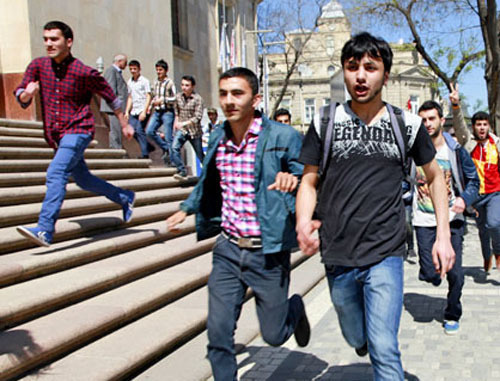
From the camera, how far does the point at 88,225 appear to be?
22.0 ft

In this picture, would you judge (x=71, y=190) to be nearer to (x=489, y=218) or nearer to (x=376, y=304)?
(x=489, y=218)

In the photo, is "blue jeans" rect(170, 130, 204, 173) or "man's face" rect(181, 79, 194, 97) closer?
"man's face" rect(181, 79, 194, 97)

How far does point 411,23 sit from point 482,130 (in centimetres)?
1251

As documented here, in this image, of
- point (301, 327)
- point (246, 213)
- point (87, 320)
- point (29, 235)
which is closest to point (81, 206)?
point (29, 235)

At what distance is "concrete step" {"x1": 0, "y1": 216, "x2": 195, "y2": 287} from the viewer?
5008 mm

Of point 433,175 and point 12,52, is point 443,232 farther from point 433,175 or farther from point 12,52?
point 12,52

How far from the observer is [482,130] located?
7.36 m

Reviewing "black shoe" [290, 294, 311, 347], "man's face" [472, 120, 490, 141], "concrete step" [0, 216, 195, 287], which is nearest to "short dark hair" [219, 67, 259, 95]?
"black shoe" [290, 294, 311, 347]

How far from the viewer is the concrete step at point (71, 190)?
6.68 meters

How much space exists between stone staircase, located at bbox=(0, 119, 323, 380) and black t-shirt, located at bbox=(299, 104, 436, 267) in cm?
171

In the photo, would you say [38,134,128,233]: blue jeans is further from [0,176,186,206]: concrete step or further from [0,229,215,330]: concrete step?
[0,176,186,206]: concrete step

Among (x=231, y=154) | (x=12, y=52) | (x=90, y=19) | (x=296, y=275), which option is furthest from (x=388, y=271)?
(x=90, y=19)

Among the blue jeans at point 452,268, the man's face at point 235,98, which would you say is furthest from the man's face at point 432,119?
the man's face at point 235,98

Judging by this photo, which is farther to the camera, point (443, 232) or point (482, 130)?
point (482, 130)
